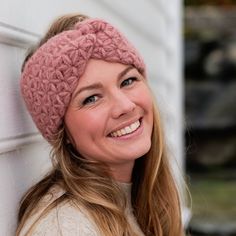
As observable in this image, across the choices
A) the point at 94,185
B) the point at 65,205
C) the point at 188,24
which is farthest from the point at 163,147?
the point at 188,24

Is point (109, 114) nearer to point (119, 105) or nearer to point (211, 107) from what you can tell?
point (119, 105)

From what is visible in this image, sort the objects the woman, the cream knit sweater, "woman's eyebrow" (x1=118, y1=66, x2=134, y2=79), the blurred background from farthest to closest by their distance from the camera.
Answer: the blurred background < "woman's eyebrow" (x1=118, y1=66, x2=134, y2=79) < the woman < the cream knit sweater

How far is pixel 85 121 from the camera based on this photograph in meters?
2.16

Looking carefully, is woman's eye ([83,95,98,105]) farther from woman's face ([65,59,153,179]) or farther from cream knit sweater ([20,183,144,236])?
cream knit sweater ([20,183,144,236])

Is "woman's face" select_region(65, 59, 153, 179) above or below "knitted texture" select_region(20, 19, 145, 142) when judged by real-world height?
below

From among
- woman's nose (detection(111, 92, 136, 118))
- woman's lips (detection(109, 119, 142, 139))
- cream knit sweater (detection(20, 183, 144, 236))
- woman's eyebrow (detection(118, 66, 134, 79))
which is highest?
woman's eyebrow (detection(118, 66, 134, 79))

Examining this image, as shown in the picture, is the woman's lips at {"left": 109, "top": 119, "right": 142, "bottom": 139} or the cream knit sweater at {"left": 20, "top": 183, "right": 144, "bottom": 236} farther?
the woman's lips at {"left": 109, "top": 119, "right": 142, "bottom": 139}

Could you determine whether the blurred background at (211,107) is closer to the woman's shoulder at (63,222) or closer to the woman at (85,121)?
the woman at (85,121)

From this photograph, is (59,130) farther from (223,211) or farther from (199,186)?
(199,186)

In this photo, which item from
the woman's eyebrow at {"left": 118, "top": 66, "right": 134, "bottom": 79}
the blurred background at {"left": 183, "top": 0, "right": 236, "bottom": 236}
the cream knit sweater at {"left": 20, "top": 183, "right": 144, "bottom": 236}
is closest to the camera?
the cream knit sweater at {"left": 20, "top": 183, "right": 144, "bottom": 236}

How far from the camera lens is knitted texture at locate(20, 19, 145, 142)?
6.97 ft

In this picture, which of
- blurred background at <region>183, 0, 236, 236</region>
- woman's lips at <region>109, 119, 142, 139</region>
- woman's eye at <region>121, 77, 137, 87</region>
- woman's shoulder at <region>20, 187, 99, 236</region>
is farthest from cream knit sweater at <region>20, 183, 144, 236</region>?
blurred background at <region>183, 0, 236, 236</region>

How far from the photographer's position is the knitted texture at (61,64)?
2.12 metres

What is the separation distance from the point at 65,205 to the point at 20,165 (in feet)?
1.14
